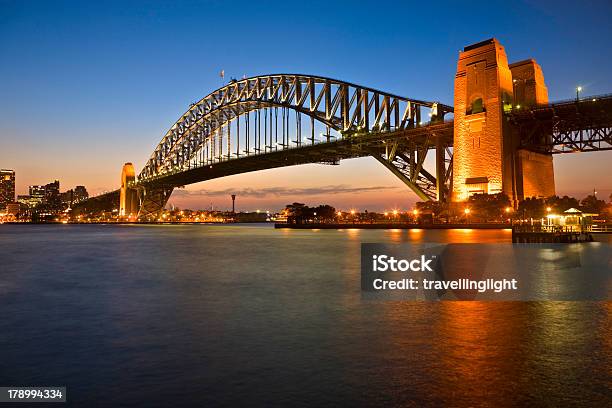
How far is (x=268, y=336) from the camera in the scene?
8914 millimetres

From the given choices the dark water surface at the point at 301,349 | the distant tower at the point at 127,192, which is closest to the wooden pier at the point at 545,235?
the dark water surface at the point at 301,349

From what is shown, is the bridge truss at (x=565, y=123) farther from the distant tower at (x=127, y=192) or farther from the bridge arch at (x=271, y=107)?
the distant tower at (x=127, y=192)

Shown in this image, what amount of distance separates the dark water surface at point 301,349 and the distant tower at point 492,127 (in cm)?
3614

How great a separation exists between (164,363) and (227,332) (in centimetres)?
214

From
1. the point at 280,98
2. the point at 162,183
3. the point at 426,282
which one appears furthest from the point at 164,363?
the point at 162,183

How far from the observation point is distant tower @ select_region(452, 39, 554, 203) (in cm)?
4666

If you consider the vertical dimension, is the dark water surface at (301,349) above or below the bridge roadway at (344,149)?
below

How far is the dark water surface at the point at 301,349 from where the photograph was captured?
19.4 feet

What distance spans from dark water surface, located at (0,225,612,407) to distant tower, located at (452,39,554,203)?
3614cm

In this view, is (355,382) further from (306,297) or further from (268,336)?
(306,297)

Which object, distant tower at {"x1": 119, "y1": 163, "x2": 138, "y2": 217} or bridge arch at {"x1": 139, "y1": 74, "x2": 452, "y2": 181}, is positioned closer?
bridge arch at {"x1": 139, "y1": 74, "x2": 452, "y2": 181}

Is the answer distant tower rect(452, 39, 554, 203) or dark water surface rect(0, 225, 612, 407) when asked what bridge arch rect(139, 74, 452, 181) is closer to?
distant tower rect(452, 39, 554, 203)

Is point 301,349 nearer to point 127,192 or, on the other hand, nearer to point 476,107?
point 476,107

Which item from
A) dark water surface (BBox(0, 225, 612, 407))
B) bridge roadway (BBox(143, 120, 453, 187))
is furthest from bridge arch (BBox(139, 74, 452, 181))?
dark water surface (BBox(0, 225, 612, 407))
